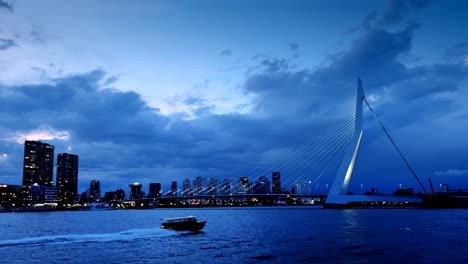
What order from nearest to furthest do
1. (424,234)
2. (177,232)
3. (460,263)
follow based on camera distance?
1. (460,263)
2. (424,234)
3. (177,232)

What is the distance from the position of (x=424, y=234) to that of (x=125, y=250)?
90.3 feet

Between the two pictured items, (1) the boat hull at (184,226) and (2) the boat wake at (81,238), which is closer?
(2) the boat wake at (81,238)

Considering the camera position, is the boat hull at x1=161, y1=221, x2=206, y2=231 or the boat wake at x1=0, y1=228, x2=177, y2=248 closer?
the boat wake at x1=0, y1=228, x2=177, y2=248

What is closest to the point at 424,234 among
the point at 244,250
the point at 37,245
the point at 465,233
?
the point at 465,233

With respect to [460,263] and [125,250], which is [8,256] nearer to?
[125,250]

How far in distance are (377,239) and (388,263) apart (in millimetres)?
11734

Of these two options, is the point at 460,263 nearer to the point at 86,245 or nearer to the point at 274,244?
the point at 274,244

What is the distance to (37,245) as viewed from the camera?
33.8m

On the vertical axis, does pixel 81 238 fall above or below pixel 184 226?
below

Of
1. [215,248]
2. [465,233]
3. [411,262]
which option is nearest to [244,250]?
[215,248]

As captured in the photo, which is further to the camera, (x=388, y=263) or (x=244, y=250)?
(x=244, y=250)

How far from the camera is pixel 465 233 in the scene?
123ft

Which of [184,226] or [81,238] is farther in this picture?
[184,226]

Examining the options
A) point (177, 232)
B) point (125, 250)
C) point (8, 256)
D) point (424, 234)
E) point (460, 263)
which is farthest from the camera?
point (177, 232)
